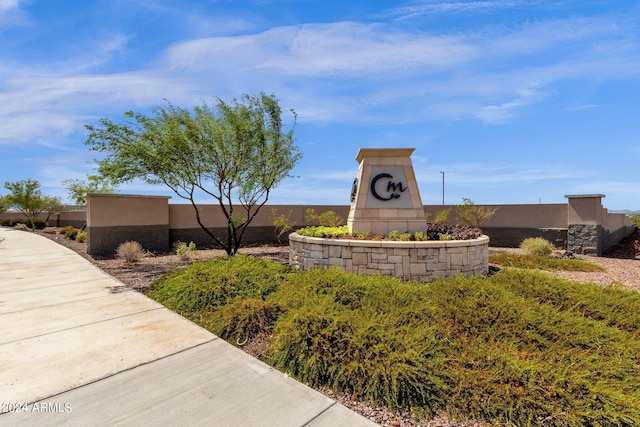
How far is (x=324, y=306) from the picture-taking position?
4.66 m

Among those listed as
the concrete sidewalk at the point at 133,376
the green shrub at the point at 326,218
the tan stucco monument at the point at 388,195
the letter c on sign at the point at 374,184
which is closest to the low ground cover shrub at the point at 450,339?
the concrete sidewalk at the point at 133,376

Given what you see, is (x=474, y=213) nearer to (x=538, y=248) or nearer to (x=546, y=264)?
(x=538, y=248)

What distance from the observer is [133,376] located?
3.31 meters

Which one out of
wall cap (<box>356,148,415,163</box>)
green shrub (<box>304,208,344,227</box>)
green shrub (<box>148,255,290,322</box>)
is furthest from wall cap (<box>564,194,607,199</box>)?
green shrub (<box>148,255,290,322</box>)

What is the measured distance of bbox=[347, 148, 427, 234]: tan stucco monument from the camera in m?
9.80

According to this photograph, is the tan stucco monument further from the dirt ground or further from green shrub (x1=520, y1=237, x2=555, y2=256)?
green shrub (x1=520, y1=237, x2=555, y2=256)

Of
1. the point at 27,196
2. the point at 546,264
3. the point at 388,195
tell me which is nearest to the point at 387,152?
the point at 388,195

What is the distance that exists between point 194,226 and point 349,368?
534 inches

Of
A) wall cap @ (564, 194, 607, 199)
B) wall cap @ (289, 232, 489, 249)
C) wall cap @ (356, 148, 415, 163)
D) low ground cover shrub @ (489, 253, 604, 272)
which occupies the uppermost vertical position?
wall cap @ (356, 148, 415, 163)

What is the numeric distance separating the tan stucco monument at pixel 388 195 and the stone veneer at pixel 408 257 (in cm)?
188

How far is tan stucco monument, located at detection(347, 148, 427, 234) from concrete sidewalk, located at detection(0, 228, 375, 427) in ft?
21.2

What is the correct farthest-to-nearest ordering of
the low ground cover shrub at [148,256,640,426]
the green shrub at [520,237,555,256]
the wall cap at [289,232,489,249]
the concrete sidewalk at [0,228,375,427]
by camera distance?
1. the green shrub at [520,237,555,256]
2. the wall cap at [289,232,489,249]
3. the low ground cover shrub at [148,256,640,426]
4. the concrete sidewalk at [0,228,375,427]

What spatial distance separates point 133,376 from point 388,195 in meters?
8.23

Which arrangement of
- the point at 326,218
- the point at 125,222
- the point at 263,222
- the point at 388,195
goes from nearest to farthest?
the point at 388,195, the point at 125,222, the point at 326,218, the point at 263,222
